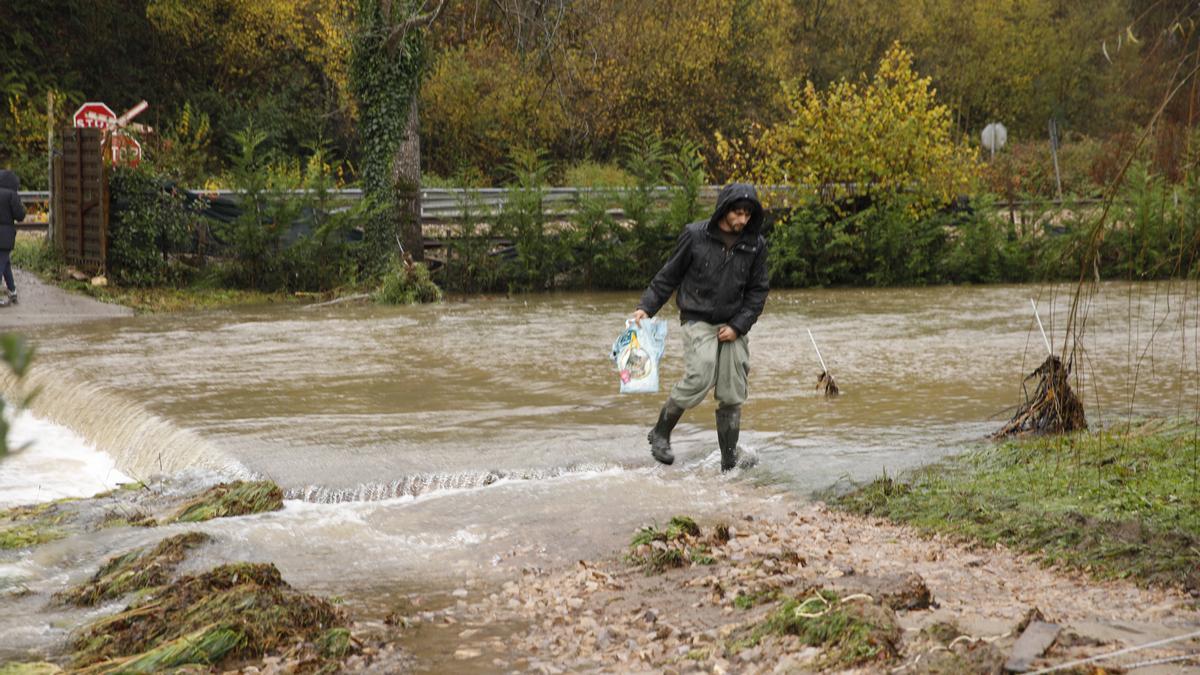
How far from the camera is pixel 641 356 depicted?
8.87 metres

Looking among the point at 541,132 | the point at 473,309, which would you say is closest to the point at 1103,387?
the point at 473,309

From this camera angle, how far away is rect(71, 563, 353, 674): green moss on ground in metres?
5.44

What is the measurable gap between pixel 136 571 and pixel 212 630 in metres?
1.43

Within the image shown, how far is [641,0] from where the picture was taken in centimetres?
3728

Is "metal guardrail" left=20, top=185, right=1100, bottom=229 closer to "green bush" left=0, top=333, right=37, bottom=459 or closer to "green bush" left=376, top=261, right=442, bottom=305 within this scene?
"green bush" left=376, top=261, right=442, bottom=305

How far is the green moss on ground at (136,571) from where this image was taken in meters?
6.59

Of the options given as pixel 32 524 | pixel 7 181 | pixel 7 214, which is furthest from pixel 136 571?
pixel 7 181

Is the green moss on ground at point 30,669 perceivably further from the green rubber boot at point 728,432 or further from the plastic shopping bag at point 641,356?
the green rubber boot at point 728,432

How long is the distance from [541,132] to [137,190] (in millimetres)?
17052

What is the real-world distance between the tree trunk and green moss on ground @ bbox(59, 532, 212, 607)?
16834 mm

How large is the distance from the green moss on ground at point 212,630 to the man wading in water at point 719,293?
3530mm

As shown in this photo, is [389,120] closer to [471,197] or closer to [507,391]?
[471,197]

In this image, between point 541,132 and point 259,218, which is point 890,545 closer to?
point 259,218

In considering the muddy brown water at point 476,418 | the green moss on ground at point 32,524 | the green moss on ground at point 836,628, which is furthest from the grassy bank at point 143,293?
the green moss on ground at point 836,628
